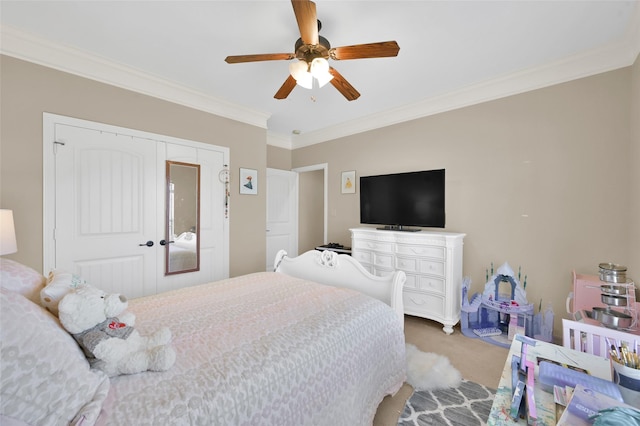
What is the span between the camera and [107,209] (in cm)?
253

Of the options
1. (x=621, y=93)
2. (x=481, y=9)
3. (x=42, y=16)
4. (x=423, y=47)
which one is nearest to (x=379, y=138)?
(x=423, y=47)

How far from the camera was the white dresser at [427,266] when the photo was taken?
2701mm

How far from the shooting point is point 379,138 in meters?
3.73

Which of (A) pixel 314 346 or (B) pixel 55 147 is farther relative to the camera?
(B) pixel 55 147

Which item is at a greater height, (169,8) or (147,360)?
(169,8)

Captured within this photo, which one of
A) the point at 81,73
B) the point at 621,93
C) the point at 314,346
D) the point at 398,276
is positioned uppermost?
the point at 81,73

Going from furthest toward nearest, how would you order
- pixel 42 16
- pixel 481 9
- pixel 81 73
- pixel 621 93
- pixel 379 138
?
1. pixel 379 138
2. pixel 81 73
3. pixel 621 93
4. pixel 42 16
5. pixel 481 9

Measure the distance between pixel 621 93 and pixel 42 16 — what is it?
464cm

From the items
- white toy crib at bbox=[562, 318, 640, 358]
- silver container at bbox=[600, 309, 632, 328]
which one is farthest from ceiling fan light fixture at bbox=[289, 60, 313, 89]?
silver container at bbox=[600, 309, 632, 328]

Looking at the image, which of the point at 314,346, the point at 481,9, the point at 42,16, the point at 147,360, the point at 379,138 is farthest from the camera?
the point at 379,138

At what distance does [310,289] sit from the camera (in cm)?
195

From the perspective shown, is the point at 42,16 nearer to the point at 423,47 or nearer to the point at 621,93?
the point at 423,47

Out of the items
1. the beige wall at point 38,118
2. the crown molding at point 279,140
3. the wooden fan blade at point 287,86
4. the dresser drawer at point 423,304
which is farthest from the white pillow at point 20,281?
the crown molding at point 279,140

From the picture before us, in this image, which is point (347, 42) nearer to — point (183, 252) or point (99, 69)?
point (99, 69)
